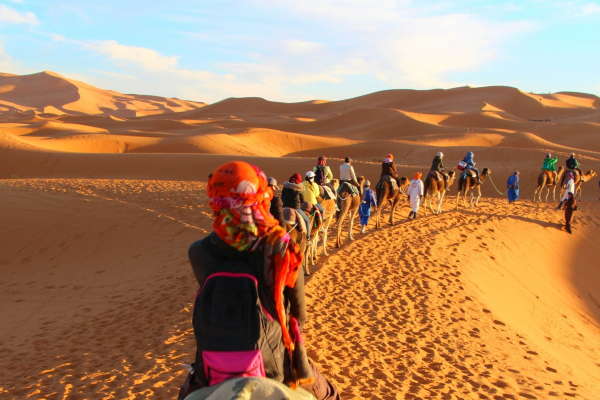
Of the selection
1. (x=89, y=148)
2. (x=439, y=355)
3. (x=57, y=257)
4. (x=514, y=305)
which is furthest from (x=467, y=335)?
(x=89, y=148)

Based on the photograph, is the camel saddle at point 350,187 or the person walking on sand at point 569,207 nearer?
the camel saddle at point 350,187

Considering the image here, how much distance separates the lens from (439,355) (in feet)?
20.1

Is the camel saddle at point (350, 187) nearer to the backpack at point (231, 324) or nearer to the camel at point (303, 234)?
the camel at point (303, 234)

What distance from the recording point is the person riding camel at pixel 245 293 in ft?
7.27

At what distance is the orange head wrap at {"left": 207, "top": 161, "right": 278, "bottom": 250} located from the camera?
2373 mm

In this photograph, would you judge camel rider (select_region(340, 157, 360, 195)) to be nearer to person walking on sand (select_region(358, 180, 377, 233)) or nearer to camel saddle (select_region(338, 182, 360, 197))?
camel saddle (select_region(338, 182, 360, 197))

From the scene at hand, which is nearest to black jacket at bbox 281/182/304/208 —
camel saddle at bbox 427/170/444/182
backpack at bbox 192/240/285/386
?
backpack at bbox 192/240/285/386

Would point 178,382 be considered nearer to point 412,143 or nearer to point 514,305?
point 514,305

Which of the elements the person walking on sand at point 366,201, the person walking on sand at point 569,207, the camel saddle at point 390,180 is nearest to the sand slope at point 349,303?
the person walking on sand at point 569,207

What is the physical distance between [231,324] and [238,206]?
0.59 meters

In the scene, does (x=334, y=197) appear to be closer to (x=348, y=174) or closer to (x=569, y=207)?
(x=348, y=174)

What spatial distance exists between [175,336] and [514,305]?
687 centimetres

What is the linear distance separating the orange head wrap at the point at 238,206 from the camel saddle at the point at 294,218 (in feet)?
14.4

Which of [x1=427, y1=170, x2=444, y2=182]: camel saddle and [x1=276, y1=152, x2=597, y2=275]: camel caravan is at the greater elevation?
[x1=427, y1=170, x2=444, y2=182]: camel saddle
